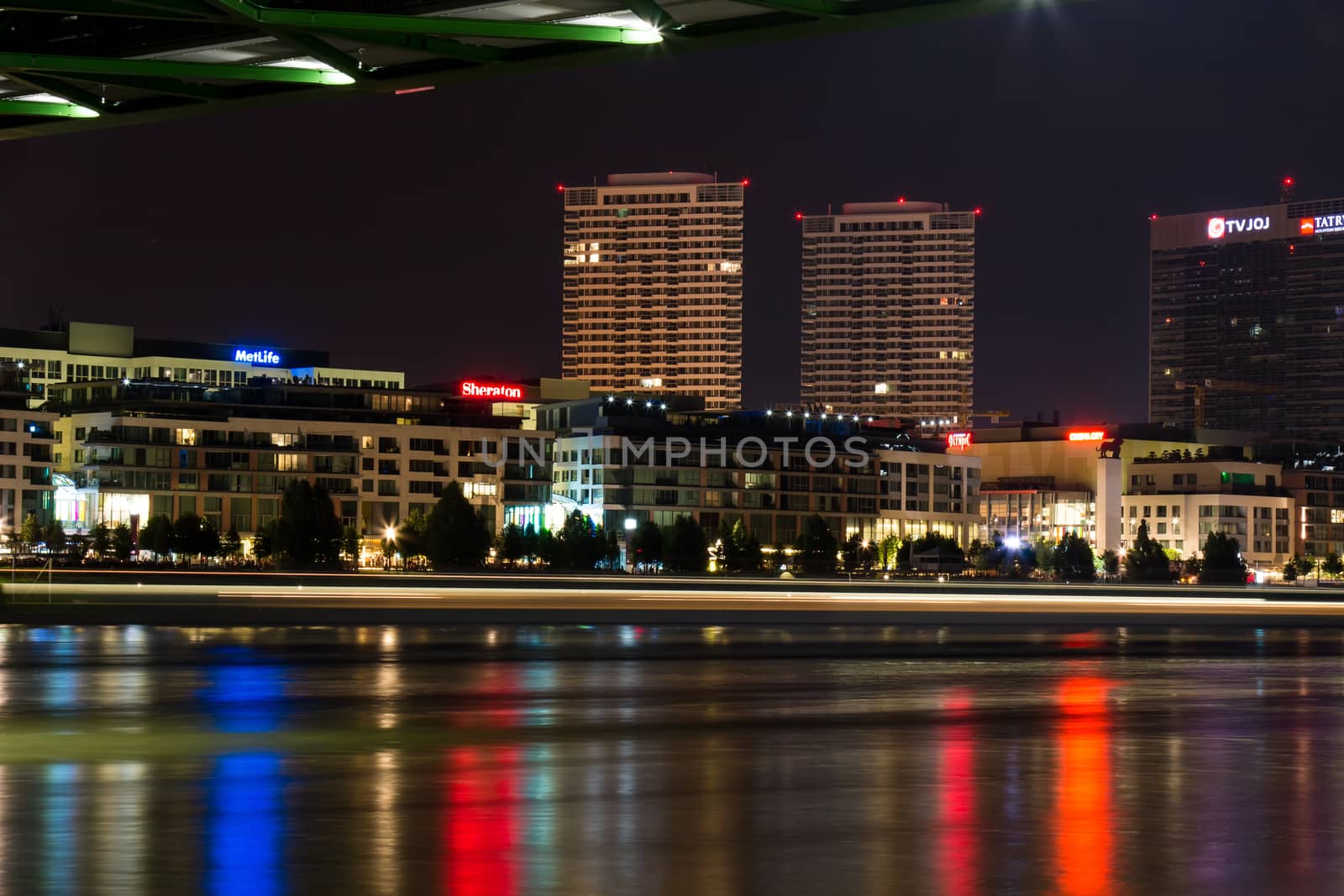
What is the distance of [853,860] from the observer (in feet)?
37.4

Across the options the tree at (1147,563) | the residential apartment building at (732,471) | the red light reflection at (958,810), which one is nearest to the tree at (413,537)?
the residential apartment building at (732,471)

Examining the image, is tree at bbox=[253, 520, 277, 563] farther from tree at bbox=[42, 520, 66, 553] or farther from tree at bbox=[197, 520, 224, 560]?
tree at bbox=[42, 520, 66, 553]

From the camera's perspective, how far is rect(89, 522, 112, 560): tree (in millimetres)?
129375

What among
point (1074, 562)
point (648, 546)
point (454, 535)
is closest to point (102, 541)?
point (454, 535)

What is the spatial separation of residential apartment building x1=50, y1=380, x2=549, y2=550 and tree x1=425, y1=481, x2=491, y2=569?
24675 mm

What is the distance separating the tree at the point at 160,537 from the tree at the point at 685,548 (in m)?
40.2

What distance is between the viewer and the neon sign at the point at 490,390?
17777 cm

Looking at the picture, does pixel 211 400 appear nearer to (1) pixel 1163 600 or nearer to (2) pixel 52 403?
(2) pixel 52 403

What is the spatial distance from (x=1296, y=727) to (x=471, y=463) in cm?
14568

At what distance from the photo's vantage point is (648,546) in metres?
144

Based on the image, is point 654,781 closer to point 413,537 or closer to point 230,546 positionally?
point 230,546

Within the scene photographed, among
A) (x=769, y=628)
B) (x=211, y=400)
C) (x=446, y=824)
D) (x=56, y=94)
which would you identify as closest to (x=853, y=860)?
(x=446, y=824)

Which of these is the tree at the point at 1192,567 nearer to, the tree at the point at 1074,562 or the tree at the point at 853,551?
the tree at the point at 1074,562

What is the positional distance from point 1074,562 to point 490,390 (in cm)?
6430
